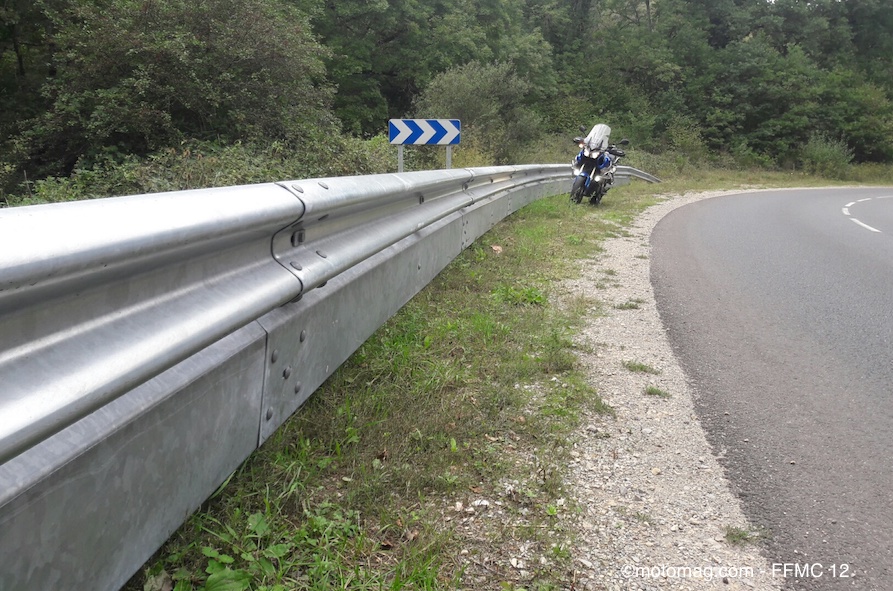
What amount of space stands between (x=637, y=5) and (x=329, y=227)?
56.8 m

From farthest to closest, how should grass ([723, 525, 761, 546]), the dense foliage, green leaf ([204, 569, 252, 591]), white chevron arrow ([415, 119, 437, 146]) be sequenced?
the dense foliage, white chevron arrow ([415, 119, 437, 146]), grass ([723, 525, 761, 546]), green leaf ([204, 569, 252, 591])

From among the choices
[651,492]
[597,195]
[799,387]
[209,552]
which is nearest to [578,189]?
[597,195]

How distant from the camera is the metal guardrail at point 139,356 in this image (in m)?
1.14

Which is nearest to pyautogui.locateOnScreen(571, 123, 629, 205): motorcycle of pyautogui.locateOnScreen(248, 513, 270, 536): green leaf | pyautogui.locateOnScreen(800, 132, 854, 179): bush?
pyautogui.locateOnScreen(248, 513, 270, 536): green leaf

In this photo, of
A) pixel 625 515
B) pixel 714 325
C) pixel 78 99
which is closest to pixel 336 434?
pixel 625 515

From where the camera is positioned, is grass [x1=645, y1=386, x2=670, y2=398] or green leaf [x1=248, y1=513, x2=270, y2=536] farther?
grass [x1=645, y1=386, x2=670, y2=398]

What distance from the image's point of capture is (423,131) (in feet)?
28.1

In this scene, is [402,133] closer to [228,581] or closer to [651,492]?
[651,492]

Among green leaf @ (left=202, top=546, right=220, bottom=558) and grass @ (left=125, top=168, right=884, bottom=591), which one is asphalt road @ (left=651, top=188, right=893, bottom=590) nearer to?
grass @ (left=125, top=168, right=884, bottom=591)

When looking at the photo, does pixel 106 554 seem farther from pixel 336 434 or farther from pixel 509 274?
pixel 509 274

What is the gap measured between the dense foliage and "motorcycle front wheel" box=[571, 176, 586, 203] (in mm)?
3256

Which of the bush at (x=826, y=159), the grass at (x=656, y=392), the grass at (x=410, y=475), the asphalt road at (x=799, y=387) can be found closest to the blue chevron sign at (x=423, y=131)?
the asphalt road at (x=799, y=387)

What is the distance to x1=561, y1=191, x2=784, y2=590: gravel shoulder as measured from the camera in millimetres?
2115

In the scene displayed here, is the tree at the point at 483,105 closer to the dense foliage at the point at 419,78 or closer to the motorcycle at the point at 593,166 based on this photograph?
the dense foliage at the point at 419,78
